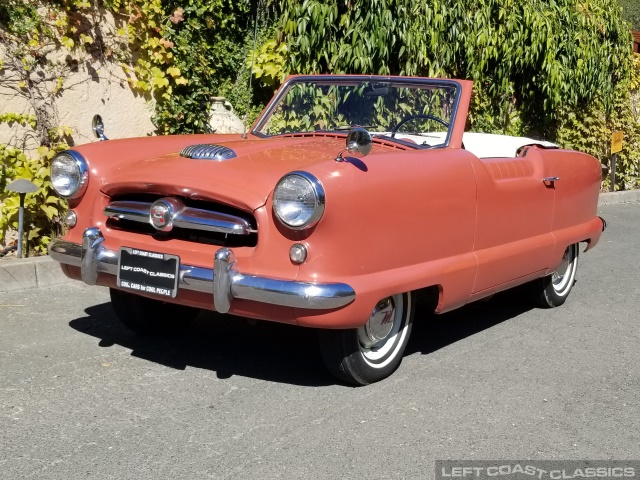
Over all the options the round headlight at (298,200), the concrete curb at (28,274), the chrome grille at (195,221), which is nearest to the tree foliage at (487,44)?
the concrete curb at (28,274)

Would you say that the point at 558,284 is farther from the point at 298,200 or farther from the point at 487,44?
the point at 487,44

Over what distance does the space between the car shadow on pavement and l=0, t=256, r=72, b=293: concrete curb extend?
717mm

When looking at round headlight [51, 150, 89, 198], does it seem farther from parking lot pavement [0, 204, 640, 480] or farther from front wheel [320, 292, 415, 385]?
front wheel [320, 292, 415, 385]

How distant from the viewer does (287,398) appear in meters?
4.12

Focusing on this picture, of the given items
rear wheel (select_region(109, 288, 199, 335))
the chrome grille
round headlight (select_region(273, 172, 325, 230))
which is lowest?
rear wheel (select_region(109, 288, 199, 335))

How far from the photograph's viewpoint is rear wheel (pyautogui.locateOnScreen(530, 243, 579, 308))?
604 centimetres

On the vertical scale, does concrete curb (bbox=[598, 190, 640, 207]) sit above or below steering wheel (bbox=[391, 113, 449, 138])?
below

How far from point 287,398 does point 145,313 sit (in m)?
1.23

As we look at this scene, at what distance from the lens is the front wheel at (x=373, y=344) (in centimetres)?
419

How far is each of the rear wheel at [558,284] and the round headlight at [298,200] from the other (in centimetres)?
269

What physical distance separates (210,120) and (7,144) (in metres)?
2.10

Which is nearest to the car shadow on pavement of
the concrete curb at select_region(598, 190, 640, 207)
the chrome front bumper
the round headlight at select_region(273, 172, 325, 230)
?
the chrome front bumper

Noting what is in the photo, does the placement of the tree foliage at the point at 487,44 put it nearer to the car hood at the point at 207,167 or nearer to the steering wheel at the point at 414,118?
the steering wheel at the point at 414,118

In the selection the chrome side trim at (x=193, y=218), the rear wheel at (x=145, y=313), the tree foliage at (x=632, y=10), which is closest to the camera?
the chrome side trim at (x=193, y=218)
